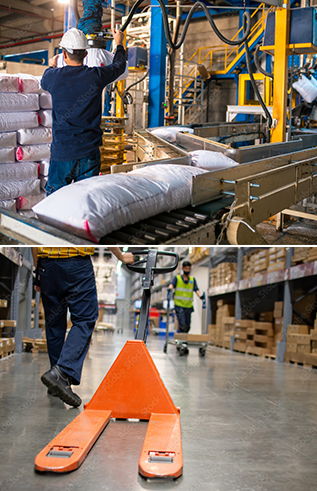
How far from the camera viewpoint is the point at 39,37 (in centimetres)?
2662

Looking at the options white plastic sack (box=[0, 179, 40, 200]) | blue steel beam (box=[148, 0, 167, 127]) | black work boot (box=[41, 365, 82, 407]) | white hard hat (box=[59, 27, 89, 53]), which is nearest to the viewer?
black work boot (box=[41, 365, 82, 407])

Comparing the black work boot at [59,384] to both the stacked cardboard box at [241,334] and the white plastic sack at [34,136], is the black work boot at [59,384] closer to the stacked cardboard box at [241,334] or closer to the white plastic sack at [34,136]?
the white plastic sack at [34,136]

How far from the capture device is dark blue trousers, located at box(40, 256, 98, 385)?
2.78 metres

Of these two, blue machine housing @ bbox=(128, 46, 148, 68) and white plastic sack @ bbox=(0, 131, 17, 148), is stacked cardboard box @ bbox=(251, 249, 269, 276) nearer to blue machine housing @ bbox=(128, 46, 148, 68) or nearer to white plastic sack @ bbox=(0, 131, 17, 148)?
white plastic sack @ bbox=(0, 131, 17, 148)

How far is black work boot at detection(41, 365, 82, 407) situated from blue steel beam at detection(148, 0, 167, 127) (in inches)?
355

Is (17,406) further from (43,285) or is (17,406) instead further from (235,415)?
(235,415)

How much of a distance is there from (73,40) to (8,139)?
152cm

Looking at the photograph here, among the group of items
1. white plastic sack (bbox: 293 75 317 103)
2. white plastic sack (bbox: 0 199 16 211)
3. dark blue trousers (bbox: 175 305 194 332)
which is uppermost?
white plastic sack (bbox: 293 75 317 103)

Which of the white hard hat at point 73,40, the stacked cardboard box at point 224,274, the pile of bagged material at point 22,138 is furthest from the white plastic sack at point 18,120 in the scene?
the stacked cardboard box at point 224,274

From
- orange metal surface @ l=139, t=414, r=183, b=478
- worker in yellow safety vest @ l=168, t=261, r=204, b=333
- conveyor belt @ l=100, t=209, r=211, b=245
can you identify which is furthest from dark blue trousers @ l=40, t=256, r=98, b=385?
worker in yellow safety vest @ l=168, t=261, r=204, b=333


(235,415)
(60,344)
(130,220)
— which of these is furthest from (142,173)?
(235,415)

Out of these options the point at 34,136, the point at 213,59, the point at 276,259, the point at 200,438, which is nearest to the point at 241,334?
the point at 276,259

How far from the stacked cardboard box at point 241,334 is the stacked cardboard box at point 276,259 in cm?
132

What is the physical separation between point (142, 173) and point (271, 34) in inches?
180
